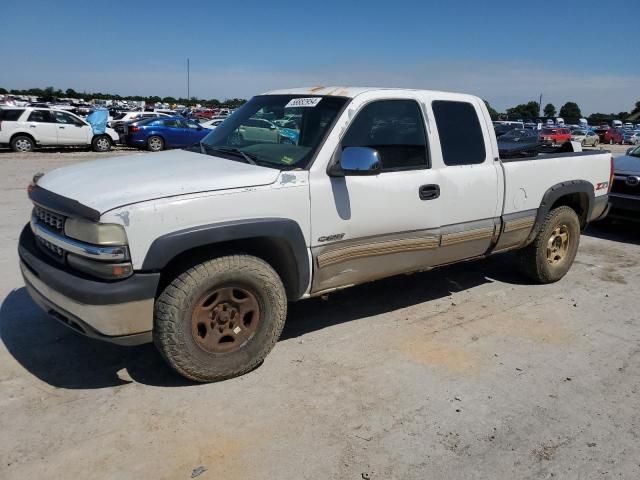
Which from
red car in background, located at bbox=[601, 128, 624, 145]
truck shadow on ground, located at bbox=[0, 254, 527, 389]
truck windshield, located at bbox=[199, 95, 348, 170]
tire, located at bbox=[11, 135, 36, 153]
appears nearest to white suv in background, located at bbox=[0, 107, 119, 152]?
tire, located at bbox=[11, 135, 36, 153]

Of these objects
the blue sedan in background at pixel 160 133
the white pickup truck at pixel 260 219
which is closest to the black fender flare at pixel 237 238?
the white pickup truck at pixel 260 219

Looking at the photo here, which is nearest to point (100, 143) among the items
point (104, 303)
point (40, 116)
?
point (40, 116)

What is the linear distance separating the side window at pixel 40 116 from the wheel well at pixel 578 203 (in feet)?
58.0

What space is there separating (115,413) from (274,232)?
140 cm

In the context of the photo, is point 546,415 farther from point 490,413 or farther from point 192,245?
point 192,245

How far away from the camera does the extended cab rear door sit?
3703 mm

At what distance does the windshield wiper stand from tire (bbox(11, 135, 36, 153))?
16.5 metres

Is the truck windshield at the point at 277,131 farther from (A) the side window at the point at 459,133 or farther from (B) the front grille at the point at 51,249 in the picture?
(B) the front grille at the point at 51,249

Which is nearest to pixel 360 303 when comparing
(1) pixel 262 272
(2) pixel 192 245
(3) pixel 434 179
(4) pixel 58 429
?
(3) pixel 434 179

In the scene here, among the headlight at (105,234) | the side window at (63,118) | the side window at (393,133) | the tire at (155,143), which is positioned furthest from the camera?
the tire at (155,143)

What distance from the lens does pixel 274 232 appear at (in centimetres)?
339

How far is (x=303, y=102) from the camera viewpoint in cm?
410

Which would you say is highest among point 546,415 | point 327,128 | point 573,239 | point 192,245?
point 327,128

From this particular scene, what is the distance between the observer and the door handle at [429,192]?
13.5ft
